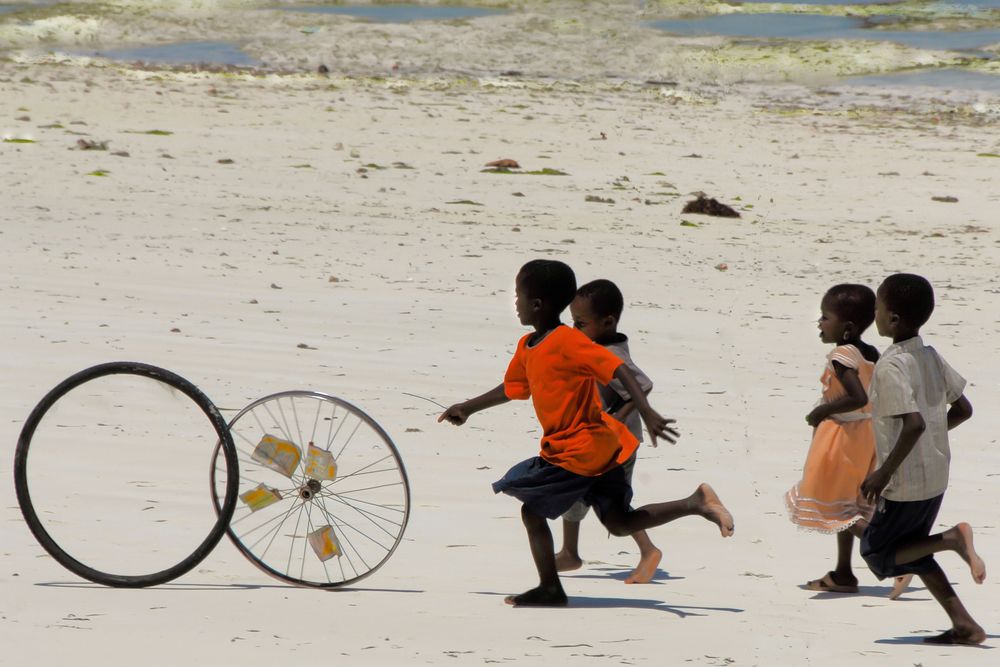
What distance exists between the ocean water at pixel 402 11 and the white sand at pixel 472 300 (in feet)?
22.1

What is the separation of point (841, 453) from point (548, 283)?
3.89 feet

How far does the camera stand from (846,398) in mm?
4660

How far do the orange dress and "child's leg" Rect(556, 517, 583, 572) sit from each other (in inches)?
29.1

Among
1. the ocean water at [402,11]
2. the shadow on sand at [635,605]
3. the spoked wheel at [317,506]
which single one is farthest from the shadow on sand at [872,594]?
the ocean water at [402,11]

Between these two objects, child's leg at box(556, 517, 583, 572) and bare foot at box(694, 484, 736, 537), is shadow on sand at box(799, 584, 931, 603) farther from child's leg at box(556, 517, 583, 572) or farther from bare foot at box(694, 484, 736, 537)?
child's leg at box(556, 517, 583, 572)

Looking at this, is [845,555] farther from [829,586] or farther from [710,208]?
[710,208]

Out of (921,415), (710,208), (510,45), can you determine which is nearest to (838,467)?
(921,415)

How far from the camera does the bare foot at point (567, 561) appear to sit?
4.94m

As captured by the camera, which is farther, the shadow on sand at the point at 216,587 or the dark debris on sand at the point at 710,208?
the dark debris on sand at the point at 710,208

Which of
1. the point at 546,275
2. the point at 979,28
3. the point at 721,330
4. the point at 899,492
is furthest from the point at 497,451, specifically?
the point at 979,28

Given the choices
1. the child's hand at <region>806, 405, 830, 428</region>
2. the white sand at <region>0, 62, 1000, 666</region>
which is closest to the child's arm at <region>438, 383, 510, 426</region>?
the white sand at <region>0, 62, 1000, 666</region>

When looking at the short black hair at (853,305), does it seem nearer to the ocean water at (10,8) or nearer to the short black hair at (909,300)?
the short black hair at (909,300)

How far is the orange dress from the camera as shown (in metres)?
4.75

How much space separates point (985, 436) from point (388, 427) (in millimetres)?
2850
